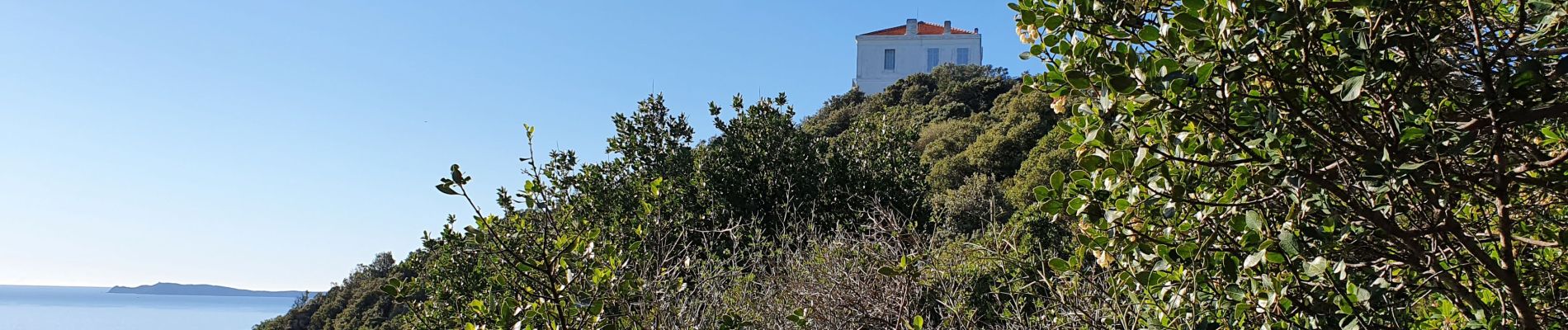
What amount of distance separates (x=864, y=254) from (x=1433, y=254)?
3579 millimetres

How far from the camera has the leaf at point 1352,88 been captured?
5.45 ft

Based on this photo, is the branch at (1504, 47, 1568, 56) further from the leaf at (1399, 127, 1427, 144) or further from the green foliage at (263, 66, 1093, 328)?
the green foliage at (263, 66, 1093, 328)

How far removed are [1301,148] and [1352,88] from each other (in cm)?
23

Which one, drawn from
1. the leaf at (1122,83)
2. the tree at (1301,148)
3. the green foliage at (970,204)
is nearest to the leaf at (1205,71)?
the tree at (1301,148)

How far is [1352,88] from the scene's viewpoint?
1685 millimetres

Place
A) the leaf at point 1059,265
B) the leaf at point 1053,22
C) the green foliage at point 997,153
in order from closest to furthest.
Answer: the leaf at point 1053,22
the leaf at point 1059,265
the green foliage at point 997,153

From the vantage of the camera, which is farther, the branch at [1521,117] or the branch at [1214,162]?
the branch at [1214,162]

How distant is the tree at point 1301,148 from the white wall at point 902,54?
48442mm

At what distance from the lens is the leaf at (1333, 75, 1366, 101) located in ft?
5.45

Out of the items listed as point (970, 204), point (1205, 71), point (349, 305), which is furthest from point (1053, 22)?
point (349, 305)

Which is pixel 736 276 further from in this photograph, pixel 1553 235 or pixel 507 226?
pixel 1553 235

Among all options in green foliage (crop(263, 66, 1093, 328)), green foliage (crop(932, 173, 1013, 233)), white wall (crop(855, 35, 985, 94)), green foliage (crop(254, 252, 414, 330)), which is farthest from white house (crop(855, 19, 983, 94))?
green foliage (crop(932, 173, 1013, 233))

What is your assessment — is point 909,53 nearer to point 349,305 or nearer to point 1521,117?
point 349,305

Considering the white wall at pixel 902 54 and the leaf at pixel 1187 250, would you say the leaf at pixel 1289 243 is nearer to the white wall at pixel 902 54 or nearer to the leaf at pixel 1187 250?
the leaf at pixel 1187 250
